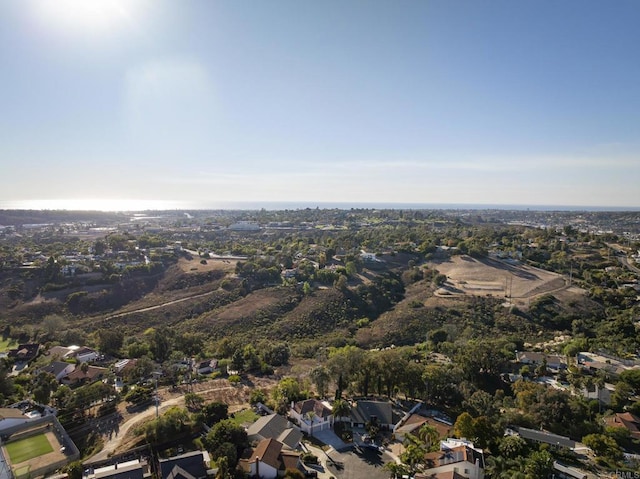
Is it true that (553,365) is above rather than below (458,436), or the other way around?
below

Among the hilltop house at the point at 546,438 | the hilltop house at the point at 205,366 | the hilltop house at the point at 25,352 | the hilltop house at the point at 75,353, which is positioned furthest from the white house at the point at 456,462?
the hilltop house at the point at 25,352

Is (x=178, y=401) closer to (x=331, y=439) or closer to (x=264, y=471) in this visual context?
(x=264, y=471)

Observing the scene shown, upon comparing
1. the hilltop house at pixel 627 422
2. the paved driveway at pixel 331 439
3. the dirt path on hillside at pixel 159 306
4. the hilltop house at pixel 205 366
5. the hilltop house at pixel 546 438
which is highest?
the hilltop house at pixel 546 438

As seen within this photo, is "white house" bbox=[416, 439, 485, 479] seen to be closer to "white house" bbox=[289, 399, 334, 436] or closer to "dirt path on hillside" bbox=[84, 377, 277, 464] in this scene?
"white house" bbox=[289, 399, 334, 436]

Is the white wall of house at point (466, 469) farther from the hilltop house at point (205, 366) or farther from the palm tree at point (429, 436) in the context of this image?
the hilltop house at point (205, 366)

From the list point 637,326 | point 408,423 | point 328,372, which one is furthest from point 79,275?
point 637,326

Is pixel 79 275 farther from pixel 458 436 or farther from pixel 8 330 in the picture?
pixel 458 436

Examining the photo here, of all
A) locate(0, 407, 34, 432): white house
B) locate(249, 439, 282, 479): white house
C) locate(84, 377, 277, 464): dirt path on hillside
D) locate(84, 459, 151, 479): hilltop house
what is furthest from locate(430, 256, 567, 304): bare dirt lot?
locate(0, 407, 34, 432): white house
